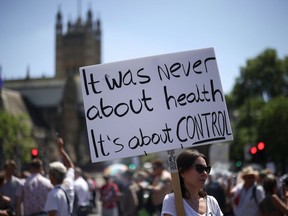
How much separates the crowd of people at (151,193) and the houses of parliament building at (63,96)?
152ft

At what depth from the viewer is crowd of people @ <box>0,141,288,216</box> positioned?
184 inches

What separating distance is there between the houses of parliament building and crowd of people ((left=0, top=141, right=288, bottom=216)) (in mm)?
46416

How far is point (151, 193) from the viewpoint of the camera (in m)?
10.7

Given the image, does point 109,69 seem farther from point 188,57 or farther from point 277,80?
point 277,80

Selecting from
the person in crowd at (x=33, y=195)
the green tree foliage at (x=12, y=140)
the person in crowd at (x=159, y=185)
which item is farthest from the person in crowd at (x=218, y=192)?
the green tree foliage at (x=12, y=140)

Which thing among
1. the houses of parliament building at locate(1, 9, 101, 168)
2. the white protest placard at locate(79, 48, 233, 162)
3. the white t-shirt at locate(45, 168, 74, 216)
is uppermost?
the houses of parliament building at locate(1, 9, 101, 168)

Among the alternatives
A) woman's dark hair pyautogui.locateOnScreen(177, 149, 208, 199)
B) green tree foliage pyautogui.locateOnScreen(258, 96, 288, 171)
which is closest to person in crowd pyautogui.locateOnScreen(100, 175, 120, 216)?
woman's dark hair pyautogui.locateOnScreen(177, 149, 208, 199)

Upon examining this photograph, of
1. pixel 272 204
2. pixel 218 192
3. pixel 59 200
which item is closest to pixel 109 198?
pixel 218 192

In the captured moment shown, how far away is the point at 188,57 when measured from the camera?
520cm

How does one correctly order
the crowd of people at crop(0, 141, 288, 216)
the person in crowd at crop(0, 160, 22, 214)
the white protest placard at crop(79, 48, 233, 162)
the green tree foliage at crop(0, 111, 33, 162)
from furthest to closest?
1. the green tree foliage at crop(0, 111, 33, 162)
2. the person in crowd at crop(0, 160, 22, 214)
3. the white protest placard at crop(79, 48, 233, 162)
4. the crowd of people at crop(0, 141, 288, 216)

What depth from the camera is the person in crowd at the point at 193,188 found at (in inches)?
180

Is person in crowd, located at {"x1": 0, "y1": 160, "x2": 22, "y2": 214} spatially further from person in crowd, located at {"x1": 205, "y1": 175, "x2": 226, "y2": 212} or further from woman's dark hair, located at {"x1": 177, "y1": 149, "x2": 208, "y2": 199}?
woman's dark hair, located at {"x1": 177, "y1": 149, "x2": 208, "y2": 199}

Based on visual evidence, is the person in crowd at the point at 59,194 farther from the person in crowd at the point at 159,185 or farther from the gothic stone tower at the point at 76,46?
the gothic stone tower at the point at 76,46

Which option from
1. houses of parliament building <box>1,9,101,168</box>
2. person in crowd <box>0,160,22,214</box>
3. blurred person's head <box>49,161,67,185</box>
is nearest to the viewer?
blurred person's head <box>49,161,67,185</box>
